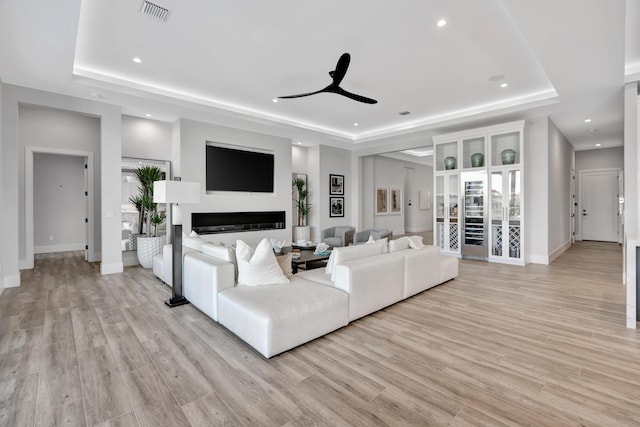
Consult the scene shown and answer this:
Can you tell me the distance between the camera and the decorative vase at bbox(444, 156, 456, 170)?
6886 mm

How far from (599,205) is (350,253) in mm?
10123

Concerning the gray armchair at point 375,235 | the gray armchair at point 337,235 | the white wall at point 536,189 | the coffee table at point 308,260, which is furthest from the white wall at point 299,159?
the white wall at point 536,189

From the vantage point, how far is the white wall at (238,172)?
6.14 metres

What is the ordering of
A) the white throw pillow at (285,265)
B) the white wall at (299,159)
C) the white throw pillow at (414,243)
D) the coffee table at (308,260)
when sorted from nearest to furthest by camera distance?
the white throw pillow at (285,265) < the white throw pillow at (414,243) < the coffee table at (308,260) < the white wall at (299,159)

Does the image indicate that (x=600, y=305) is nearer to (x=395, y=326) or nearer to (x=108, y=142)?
(x=395, y=326)

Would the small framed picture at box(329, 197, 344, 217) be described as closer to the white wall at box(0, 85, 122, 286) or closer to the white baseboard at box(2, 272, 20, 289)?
the white wall at box(0, 85, 122, 286)

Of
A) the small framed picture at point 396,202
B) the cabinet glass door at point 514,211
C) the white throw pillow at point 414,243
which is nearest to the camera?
the white throw pillow at point 414,243

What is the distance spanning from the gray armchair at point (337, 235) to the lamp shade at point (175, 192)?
458 centimetres

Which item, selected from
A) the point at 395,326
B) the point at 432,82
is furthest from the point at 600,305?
the point at 432,82

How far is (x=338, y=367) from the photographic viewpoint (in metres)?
2.30

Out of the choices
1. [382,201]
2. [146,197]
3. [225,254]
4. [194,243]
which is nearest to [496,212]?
[382,201]

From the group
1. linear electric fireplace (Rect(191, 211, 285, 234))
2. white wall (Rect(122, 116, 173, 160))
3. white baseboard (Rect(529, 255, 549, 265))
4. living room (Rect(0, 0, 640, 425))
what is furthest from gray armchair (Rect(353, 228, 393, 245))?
white wall (Rect(122, 116, 173, 160))

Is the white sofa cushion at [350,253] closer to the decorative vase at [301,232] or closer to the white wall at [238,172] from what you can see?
the white wall at [238,172]

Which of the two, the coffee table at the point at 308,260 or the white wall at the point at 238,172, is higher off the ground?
the white wall at the point at 238,172
